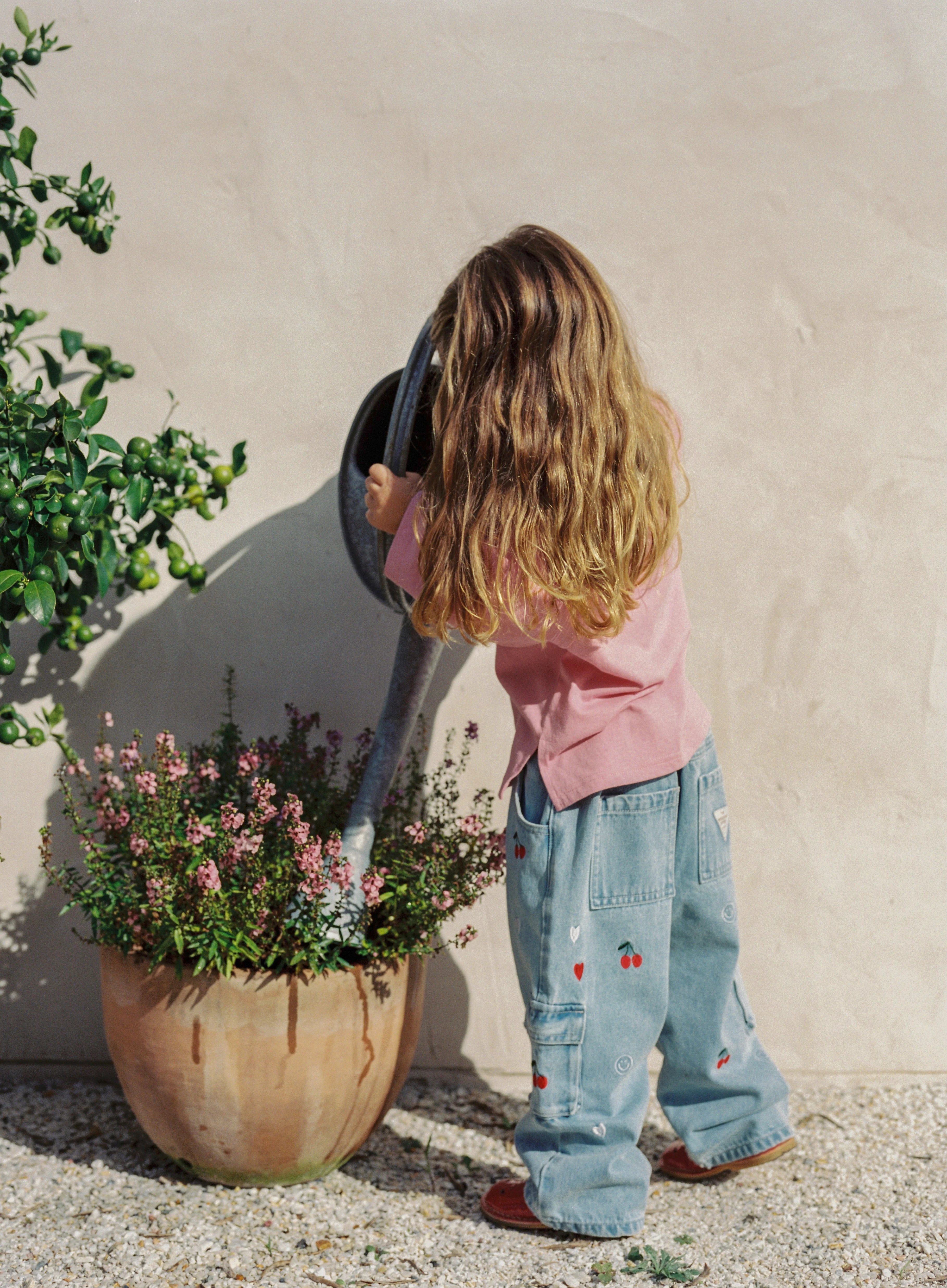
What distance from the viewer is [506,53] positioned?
229 centimetres

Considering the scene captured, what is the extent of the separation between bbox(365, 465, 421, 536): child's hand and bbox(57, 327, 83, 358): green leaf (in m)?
0.84

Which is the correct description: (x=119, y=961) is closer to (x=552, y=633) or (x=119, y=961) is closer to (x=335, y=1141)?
(x=335, y=1141)

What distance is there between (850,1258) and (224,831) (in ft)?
4.34

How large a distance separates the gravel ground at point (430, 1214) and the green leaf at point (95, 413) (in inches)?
55.5

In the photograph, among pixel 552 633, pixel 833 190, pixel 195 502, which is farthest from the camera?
pixel 833 190

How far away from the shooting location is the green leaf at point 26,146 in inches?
77.9

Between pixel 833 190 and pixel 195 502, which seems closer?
pixel 195 502

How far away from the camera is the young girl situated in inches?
65.3

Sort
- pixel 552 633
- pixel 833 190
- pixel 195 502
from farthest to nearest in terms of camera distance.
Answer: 1. pixel 833 190
2. pixel 195 502
3. pixel 552 633

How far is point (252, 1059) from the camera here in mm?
1891

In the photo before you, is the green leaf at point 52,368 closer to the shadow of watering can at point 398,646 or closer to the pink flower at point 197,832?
the shadow of watering can at point 398,646

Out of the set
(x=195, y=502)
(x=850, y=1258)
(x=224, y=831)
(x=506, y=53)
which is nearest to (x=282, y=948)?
(x=224, y=831)

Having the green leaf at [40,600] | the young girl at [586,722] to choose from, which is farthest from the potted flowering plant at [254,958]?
the green leaf at [40,600]

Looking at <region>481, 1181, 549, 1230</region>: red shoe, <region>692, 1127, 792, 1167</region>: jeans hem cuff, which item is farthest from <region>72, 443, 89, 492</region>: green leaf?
<region>692, 1127, 792, 1167</region>: jeans hem cuff
